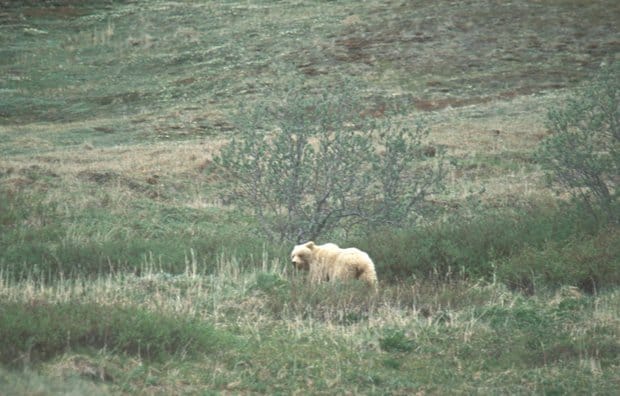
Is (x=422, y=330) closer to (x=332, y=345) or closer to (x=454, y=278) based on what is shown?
(x=332, y=345)

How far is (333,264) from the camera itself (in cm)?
1192

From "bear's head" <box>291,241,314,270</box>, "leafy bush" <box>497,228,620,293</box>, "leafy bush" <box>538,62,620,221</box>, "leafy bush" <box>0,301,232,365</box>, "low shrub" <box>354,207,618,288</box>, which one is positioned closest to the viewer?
"leafy bush" <box>0,301,232,365</box>

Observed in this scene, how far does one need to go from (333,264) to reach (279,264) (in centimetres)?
136

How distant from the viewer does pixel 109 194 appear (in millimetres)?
21000

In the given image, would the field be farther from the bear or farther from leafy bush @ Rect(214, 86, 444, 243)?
leafy bush @ Rect(214, 86, 444, 243)

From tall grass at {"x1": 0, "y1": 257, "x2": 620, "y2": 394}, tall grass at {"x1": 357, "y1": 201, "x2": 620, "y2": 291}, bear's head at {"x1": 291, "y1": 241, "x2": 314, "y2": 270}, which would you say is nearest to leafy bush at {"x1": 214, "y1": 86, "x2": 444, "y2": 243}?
tall grass at {"x1": 357, "y1": 201, "x2": 620, "y2": 291}

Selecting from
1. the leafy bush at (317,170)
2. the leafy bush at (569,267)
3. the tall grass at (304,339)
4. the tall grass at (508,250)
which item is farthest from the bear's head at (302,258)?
the leafy bush at (317,170)

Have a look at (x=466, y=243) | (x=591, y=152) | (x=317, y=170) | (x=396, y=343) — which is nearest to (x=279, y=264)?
(x=466, y=243)

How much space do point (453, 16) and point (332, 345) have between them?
45.2 metres

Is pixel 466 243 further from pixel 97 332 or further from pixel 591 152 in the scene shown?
pixel 97 332

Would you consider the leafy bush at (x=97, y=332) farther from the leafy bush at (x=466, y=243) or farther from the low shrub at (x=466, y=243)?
the leafy bush at (x=466, y=243)

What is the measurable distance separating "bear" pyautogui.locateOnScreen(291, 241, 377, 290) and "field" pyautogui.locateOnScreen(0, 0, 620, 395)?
0.35 metres

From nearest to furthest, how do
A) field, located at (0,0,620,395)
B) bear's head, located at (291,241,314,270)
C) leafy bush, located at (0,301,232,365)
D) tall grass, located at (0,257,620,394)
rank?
tall grass, located at (0,257,620,394) → leafy bush, located at (0,301,232,365) → field, located at (0,0,620,395) → bear's head, located at (291,241,314,270)

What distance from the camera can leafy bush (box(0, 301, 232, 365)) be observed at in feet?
24.9
